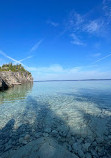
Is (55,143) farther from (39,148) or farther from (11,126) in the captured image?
(11,126)

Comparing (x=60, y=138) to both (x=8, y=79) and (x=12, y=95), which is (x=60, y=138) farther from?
(x=8, y=79)

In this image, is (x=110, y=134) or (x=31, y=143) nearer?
(x=31, y=143)

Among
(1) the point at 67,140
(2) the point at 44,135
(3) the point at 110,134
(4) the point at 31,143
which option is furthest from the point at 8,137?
(3) the point at 110,134

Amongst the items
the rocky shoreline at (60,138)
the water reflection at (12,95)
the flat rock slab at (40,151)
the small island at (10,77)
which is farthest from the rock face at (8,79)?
the flat rock slab at (40,151)

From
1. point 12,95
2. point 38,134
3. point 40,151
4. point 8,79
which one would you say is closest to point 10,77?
point 8,79

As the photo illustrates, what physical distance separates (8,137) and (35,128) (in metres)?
1.87

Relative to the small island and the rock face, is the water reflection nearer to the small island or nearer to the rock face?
the rock face

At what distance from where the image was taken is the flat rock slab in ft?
12.6

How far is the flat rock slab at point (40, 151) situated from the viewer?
3.84 m

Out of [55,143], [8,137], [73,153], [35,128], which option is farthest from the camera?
[35,128]

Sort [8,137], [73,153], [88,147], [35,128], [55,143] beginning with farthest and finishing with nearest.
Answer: [35,128] < [8,137] < [55,143] < [88,147] < [73,153]

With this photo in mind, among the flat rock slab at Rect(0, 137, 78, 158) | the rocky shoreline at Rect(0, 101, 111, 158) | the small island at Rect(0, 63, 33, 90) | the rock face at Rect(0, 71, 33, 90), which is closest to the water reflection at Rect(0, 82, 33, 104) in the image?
the rock face at Rect(0, 71, 33, 90)

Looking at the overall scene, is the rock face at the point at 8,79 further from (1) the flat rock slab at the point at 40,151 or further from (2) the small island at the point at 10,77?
(1) the flat rock slab at the point at 40,151

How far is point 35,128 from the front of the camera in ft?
20.7
